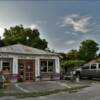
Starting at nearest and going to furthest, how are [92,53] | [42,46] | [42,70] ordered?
1. [42,70]
2. [42,46]
3. [92,53]

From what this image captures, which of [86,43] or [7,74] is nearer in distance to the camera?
[7,74]

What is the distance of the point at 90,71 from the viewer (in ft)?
112

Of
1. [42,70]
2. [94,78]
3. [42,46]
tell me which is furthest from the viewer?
[42,46]

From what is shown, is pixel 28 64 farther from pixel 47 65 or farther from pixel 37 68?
pixel 47 65

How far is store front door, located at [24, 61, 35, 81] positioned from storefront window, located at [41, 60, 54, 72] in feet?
4.40

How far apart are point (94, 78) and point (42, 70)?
7.32 meters

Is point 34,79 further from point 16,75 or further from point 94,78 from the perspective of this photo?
point 94,78

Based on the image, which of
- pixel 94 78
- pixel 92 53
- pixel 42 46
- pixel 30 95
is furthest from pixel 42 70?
pixel 92 53

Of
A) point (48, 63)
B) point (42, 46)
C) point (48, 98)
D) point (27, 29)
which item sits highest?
point (27, 29)

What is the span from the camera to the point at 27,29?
188 ft

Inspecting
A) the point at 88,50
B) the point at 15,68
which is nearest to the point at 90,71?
the point at 15,68

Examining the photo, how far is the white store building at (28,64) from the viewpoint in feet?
95.5

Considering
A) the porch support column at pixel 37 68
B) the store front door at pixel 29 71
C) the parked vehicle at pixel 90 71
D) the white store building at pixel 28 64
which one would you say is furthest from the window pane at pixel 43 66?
the parked vehicle at pixel 90 71

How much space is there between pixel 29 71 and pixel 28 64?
2.49 feet
